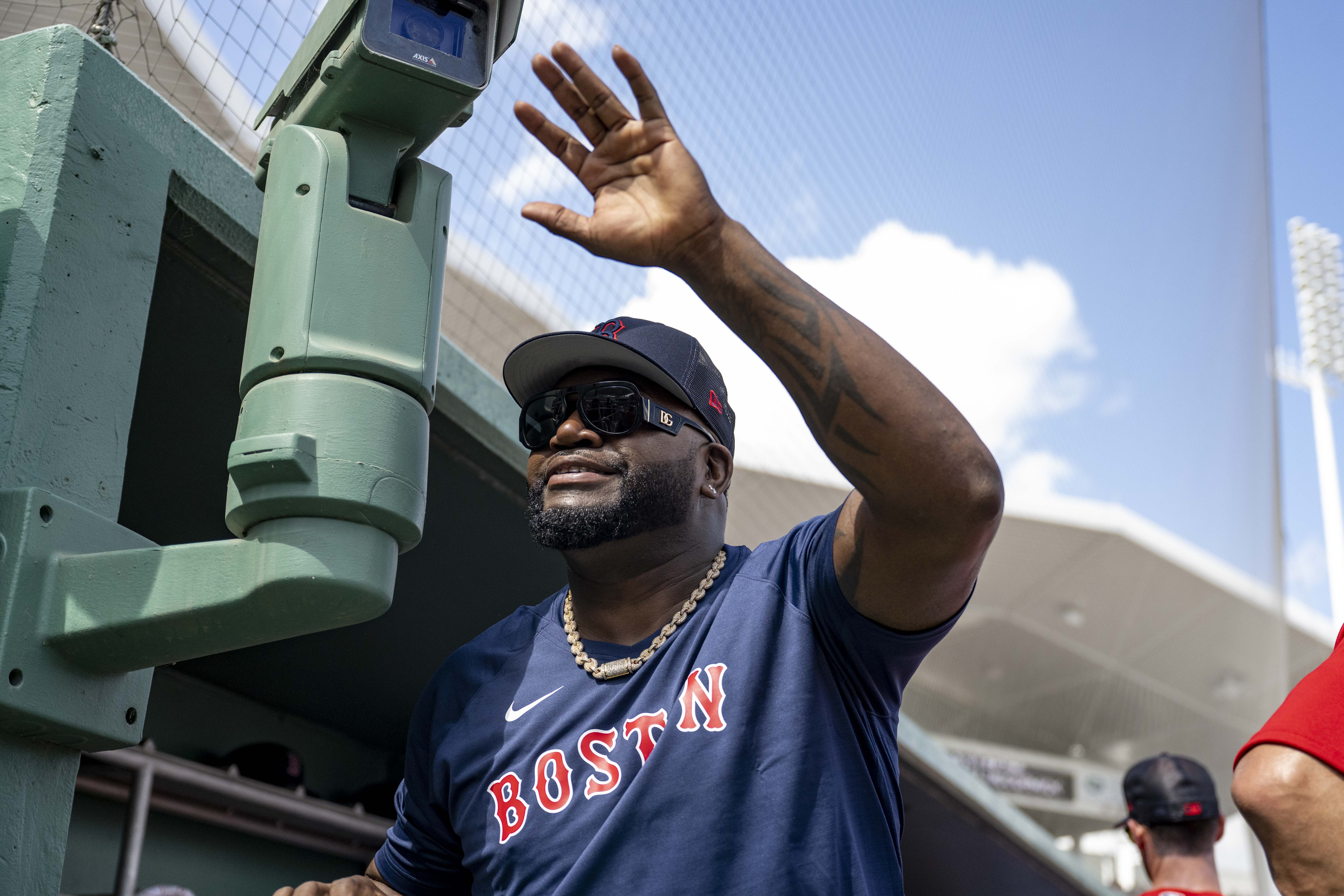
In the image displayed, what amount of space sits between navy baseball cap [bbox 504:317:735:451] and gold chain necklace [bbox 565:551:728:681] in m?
0.35

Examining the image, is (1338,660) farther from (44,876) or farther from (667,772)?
(44,876)

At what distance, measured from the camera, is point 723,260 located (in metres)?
1.82

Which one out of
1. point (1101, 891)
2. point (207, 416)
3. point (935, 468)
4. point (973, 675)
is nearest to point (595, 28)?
point (207, 416)

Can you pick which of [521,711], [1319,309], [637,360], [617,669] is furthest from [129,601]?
[1319,309]

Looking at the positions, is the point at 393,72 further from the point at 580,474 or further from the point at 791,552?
the point at 791,552

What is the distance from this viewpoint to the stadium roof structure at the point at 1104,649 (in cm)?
2750

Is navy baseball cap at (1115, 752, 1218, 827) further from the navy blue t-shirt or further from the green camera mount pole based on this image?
the green camera mount pole

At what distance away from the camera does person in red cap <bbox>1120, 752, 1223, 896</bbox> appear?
3.68 metres

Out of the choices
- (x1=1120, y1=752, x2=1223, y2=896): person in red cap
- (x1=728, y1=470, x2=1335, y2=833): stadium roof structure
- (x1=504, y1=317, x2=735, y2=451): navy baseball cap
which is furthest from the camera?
(x1=728, y1=470, x2=1335, y2=833): stadium roof structure

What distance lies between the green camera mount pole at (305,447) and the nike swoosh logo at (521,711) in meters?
0.55

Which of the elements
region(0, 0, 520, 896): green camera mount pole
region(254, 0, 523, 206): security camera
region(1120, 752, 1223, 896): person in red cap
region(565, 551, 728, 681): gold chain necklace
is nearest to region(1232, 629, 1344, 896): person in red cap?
region(565, 551, 728, 681): gold chain necklace

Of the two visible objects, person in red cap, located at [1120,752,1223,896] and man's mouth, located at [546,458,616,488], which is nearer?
man's mouth, located at [546,458,616,488]

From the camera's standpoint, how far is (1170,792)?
379cm

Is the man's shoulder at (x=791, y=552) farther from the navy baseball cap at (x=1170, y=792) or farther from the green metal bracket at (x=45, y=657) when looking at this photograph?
the navy baseball cap at (x=1170, y=792)
